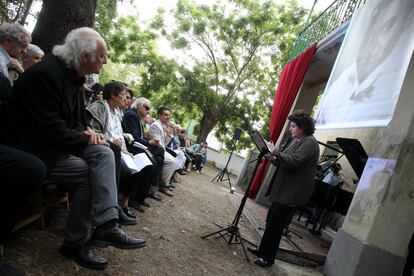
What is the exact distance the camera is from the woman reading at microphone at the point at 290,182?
408 centimetres

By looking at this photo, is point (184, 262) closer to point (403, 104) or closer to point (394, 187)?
point (394, 187)

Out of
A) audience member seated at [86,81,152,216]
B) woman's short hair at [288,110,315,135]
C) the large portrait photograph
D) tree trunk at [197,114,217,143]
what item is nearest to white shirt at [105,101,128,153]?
audience member seated at [86,81,152,216]

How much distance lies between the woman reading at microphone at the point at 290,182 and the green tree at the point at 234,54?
13127 millimetres

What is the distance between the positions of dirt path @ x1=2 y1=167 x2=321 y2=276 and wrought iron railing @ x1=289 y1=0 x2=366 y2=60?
5465 millimetres

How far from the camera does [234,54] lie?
18.1 metres

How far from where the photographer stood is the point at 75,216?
2.67 meters

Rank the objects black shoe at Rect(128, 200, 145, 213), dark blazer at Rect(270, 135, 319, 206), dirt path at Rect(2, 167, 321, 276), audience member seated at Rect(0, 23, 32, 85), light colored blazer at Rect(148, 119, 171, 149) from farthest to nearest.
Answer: light colored blazer at Rect(148, 119, 171, 149) < black shoe at Rect(128, 200, 145, 213) < dark blazer at Rect(270, 135, 319, 206) < audience member seated at Rect(0, 23, 32, 85) < dirt path at Rect(2, 167, 321, 276)

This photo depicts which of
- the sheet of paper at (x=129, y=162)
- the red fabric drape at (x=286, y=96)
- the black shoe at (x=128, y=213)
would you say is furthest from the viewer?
the red fabric drape at (x=286, y=96)

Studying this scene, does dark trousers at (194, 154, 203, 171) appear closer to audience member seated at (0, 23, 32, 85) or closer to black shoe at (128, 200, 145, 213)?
black shoe at (128, 200, 145, 213)

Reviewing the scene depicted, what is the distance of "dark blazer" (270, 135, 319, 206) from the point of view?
4062 mm

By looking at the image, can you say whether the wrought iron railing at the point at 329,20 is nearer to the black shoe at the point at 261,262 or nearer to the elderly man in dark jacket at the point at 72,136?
the black shoe at the point at 261,262

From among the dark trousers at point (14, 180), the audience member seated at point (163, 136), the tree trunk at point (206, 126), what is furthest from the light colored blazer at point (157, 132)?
the tree trunk at point (206, 126)

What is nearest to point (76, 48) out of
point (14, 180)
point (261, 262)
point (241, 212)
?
point (14, 180)

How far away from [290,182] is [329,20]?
20.5 feet
